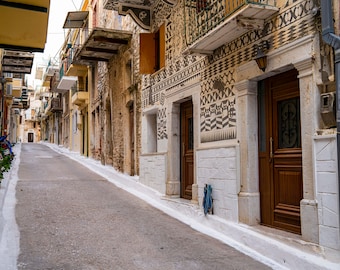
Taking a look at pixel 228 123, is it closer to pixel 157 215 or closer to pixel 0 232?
pixel 157 215

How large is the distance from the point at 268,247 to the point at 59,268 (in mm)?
2787

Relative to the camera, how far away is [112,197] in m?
10.0

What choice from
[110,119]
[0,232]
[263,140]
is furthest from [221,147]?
[110,119]

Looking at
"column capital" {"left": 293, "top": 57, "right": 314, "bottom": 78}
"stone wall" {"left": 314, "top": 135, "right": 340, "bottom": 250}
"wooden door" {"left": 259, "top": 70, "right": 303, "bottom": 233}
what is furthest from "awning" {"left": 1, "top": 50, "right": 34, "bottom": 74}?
"stone wall" {"left": 314, "top": 135, "right": 340, "bottom": 250}

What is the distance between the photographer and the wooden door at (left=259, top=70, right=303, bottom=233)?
584 cm

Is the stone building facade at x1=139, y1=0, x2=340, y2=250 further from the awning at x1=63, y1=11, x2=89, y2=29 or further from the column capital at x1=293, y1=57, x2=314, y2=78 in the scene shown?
the awning at x1=63, y1=11, x2=89, y2=29

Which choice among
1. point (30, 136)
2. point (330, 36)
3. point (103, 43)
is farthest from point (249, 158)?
point (30, 136)

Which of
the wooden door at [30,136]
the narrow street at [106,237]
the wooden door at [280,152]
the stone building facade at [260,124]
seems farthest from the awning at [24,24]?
the wooden door at [30,136]

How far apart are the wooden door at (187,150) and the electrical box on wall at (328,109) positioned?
4454 mm

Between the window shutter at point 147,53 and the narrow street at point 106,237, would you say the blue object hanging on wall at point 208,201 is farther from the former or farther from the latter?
the window shutter at point 147,53

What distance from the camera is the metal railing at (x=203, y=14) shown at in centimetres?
711

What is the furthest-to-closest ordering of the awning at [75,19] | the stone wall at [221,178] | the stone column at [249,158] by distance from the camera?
1. the awning at [75,19]
2. the stone wall at [221,178]
3. the stone column at [249,158]

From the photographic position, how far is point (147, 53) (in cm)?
1125

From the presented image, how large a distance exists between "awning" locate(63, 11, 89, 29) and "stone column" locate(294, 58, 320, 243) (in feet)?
61.2
